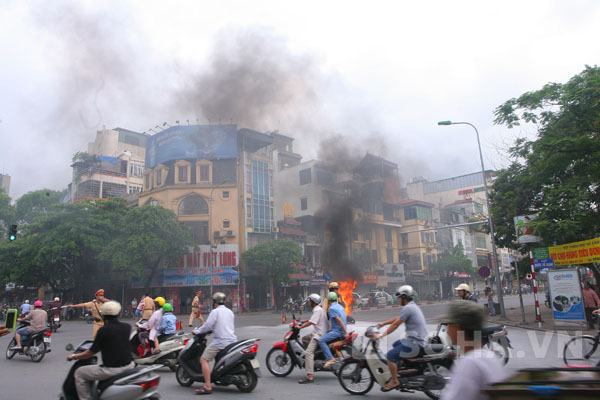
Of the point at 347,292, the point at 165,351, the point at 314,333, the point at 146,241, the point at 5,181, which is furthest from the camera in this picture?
the point at 5,181

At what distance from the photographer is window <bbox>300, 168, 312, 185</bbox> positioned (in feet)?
167

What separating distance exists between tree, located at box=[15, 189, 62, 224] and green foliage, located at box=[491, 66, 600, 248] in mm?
45452

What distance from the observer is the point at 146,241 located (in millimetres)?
33219

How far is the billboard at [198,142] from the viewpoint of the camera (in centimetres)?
4112

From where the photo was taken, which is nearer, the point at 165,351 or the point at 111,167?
the point at 165,351

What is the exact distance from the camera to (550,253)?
16.2 meters

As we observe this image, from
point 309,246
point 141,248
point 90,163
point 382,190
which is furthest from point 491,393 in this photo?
point 90,163

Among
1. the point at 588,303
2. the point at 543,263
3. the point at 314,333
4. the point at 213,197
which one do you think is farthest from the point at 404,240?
the point at 314,333

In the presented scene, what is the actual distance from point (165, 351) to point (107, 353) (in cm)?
419

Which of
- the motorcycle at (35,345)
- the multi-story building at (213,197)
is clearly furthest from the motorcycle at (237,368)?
the multi-story building at (213,197)

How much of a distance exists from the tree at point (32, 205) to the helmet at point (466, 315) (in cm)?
4988

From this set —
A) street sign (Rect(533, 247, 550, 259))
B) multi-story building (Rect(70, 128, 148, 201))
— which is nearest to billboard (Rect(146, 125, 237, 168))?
multi-story building (Rect(70, 128, 148, 201))

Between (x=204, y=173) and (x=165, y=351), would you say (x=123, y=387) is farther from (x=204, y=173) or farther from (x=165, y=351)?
(x=204, y=173)

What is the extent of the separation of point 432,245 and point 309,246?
71.0ft
